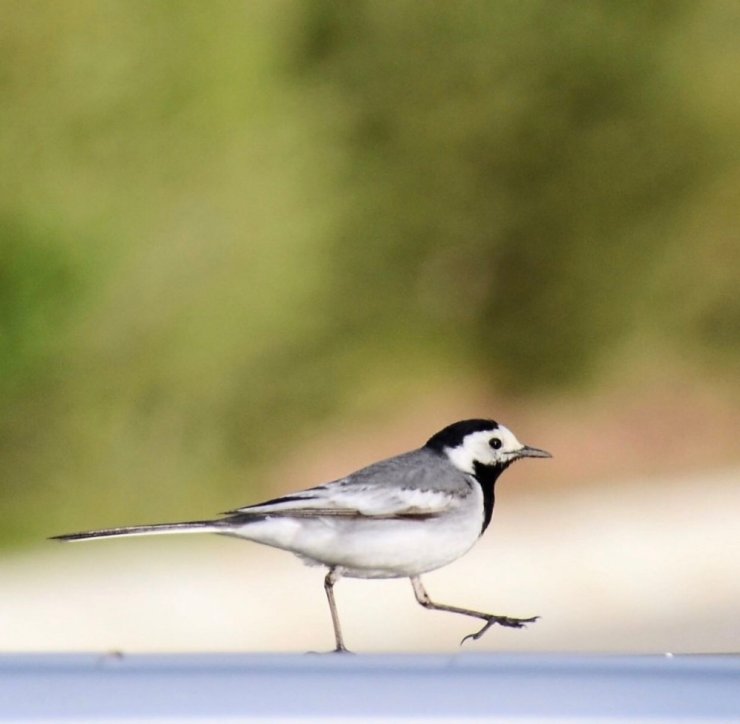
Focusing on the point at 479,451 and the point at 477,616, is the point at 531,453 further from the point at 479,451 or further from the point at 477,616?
A: the point at 477,616

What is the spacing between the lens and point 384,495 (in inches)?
77.6

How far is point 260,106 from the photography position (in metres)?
5.12

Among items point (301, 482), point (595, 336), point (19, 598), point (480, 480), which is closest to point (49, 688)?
point (480, 480)

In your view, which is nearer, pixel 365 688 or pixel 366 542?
pixel 365 688

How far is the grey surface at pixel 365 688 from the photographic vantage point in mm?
1074

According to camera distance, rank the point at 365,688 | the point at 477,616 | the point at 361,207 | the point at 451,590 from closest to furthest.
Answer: the point at 365,688 < the point at 477,616 < the point at 451,590 < the point at 361,207

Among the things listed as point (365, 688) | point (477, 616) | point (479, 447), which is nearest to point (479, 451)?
point (479, 447)

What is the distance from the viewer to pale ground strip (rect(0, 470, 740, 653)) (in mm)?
3748

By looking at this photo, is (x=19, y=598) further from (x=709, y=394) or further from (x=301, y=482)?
(x=709, y=394)

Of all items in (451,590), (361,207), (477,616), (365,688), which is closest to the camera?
(365,688)

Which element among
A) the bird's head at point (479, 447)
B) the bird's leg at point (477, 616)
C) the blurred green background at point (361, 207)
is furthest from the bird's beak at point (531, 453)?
the blurred green background at point (361, 207)

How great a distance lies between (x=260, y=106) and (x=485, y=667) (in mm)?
4106

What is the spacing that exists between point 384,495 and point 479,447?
20cm

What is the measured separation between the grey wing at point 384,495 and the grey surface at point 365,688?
2.16 ft
